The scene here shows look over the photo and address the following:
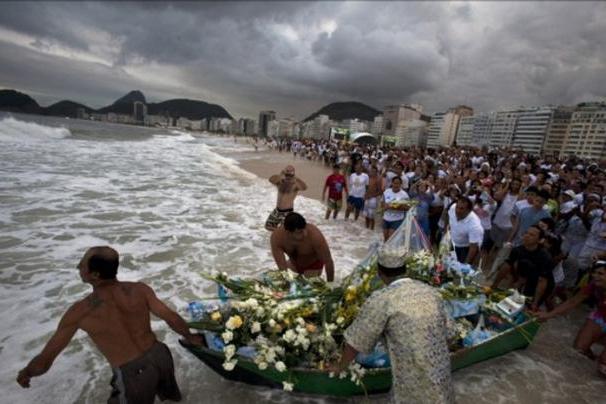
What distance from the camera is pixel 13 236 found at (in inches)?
292

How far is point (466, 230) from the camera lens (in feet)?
19.5

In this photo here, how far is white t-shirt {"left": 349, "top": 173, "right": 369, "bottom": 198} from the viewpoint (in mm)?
9711

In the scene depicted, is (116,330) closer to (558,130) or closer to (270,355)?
(270,355)

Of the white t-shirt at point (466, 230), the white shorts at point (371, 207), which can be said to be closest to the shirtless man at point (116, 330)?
the white t-shirt at point (466, 230)

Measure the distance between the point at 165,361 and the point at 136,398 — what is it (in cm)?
33

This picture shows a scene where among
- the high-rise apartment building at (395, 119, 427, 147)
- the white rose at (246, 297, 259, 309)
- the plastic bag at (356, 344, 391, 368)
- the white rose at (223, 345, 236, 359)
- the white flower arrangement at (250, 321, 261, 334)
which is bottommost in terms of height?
the plastic bag at (356, 344, 391, 368)

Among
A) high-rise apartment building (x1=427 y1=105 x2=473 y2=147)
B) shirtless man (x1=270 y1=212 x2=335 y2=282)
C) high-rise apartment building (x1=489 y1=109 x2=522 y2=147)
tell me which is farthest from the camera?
high-rise apartment building (x1=427 y1=105 x2=473 y2=147)

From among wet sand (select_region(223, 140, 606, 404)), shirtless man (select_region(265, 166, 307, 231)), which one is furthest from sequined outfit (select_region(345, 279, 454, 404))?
shirtless man (select_region(265, 166, 307, 231))

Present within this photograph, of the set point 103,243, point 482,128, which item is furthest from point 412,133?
point 103,243

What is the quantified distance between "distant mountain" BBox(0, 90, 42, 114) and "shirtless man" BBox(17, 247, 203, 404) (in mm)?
217409

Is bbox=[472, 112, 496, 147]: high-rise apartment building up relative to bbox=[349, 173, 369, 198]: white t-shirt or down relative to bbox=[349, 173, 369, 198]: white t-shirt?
up

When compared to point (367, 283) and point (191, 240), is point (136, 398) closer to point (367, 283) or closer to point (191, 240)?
point (367, 283)

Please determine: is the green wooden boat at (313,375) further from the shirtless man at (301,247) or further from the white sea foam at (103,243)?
the shirtless man at (301,247)

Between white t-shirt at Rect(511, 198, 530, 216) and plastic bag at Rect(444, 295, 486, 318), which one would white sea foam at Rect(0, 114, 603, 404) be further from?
white t-shirt at Rect(511, 198, 530, 216)
